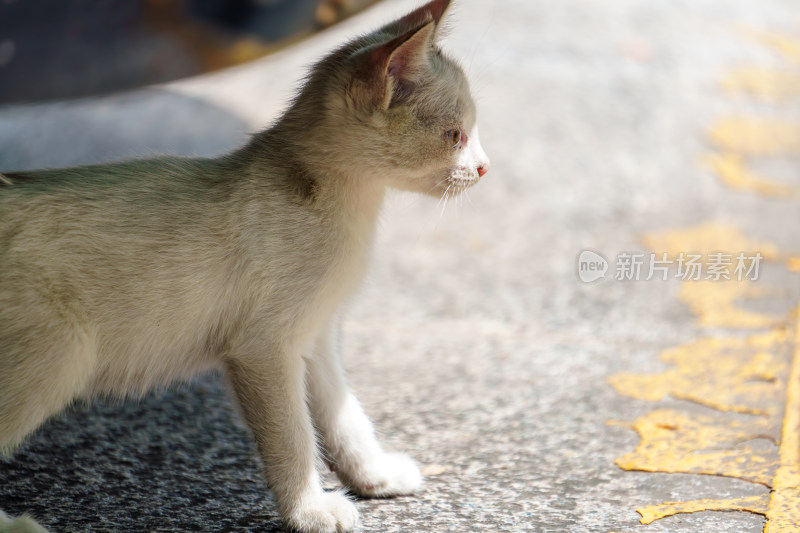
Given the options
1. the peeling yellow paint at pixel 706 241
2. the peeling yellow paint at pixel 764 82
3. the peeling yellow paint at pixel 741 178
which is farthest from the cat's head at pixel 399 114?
the peeling yellow paint at pixel 764 82

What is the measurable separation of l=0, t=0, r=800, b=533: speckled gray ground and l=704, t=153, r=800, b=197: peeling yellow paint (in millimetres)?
94

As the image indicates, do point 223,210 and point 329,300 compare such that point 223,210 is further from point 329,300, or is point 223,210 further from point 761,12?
point 761,12

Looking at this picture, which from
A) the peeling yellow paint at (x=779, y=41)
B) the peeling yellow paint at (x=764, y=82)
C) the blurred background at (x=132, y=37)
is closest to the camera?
the blurred background at (x=132, y=37)

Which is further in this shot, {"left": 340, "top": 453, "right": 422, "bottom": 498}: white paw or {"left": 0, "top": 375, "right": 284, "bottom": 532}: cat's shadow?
{"left": 340, "top": 453, "right": 422, "bottom": 498}: white paw

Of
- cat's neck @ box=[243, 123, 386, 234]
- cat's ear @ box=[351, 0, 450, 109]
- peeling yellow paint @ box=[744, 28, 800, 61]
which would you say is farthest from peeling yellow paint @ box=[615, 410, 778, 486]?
peeling yellow paint @ box=[744, 28, 800, 61]

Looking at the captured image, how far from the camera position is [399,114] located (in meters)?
1.94

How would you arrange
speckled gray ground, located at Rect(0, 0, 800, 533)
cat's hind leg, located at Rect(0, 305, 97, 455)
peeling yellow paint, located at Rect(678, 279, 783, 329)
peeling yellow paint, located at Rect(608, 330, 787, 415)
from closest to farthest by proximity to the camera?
cat's hind leg, located at Rect(0, 305, 97, 455), speckled gray ground, located at Rect(0, 0, 800, 533), peeling yellow paint, located at Rect(608, 330, 787, 415), peeling yellow paint, located at Rect(678, 279, 783, 329)

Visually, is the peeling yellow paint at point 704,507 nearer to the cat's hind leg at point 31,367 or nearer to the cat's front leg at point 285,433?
the cat's front leg at point 285,433

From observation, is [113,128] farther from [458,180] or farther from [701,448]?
[701,448]

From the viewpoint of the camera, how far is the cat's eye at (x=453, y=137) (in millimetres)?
1981

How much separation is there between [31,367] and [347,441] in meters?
0.78

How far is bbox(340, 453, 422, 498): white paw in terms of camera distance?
6.98 ft

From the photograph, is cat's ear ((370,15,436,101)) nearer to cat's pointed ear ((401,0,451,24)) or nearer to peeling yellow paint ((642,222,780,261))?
cat's pointed ear ((401,0,451,24))

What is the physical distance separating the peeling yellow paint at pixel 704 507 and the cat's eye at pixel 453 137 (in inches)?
37.4
